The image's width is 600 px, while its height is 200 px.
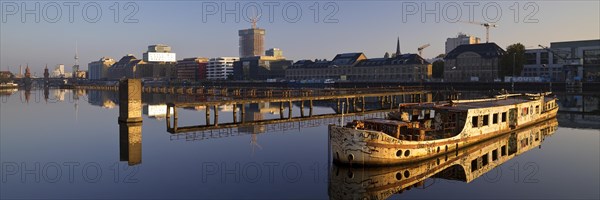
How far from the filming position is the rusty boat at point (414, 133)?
3162 cm

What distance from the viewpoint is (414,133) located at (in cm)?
3497

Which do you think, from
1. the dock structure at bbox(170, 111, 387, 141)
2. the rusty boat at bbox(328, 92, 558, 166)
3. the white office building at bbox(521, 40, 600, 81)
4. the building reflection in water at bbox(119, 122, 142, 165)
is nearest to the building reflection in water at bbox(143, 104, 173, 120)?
the building reflection in water at bbox(119, 122, 142, 165)

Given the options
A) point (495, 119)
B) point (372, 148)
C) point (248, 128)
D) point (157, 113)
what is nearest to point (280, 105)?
point (248, 128)

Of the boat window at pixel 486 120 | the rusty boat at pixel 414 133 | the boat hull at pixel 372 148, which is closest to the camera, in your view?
the boat hull at pixel 372 148

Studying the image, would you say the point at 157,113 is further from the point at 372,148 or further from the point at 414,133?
the point at 372,148

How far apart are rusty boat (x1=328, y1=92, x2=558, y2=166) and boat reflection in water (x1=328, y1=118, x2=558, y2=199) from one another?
25.2 inches

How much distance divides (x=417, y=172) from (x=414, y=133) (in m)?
4.36

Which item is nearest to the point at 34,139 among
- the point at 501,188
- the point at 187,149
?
the point at 187,149

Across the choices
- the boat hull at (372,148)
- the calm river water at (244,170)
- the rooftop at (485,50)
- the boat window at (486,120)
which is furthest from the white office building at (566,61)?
the boat hull at (372,148)

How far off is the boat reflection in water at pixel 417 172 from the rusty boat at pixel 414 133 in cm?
64

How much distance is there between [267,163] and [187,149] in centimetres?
954

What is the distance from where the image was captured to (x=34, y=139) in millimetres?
48312

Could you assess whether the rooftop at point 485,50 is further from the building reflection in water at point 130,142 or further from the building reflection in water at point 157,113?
the building reflection in water at point 130,142

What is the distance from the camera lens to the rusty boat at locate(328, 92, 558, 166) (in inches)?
1245
